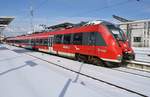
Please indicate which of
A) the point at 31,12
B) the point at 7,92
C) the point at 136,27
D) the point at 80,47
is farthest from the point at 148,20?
the point at 7,92

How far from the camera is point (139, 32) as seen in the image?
56750mm

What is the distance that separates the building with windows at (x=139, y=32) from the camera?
53575mm

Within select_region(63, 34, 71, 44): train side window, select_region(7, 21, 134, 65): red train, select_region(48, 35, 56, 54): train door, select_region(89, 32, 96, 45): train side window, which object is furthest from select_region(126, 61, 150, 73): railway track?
select_region(48, 35, 56, 54): train door

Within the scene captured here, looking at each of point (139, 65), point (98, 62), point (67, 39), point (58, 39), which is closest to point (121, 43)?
point (139, 65)

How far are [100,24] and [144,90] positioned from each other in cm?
768

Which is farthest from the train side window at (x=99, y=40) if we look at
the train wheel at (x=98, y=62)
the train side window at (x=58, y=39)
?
the train side window at (x=58, y=39)

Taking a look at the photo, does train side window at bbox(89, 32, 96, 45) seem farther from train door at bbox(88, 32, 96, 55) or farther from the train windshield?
the train windshield

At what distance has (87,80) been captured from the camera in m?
10.7

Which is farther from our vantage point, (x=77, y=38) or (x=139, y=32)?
(x=139, y=32)

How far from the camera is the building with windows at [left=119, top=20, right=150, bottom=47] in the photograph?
176 feet

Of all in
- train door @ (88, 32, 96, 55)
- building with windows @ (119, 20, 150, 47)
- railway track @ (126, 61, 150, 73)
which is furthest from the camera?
building with windows @ (119, 20, 150, 47)

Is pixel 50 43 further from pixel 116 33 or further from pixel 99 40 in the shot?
pixel 116 33

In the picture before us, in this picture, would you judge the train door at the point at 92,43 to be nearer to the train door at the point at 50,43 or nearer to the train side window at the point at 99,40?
the train side window at the point at 99,40

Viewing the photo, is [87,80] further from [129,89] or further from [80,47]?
[80,47]
